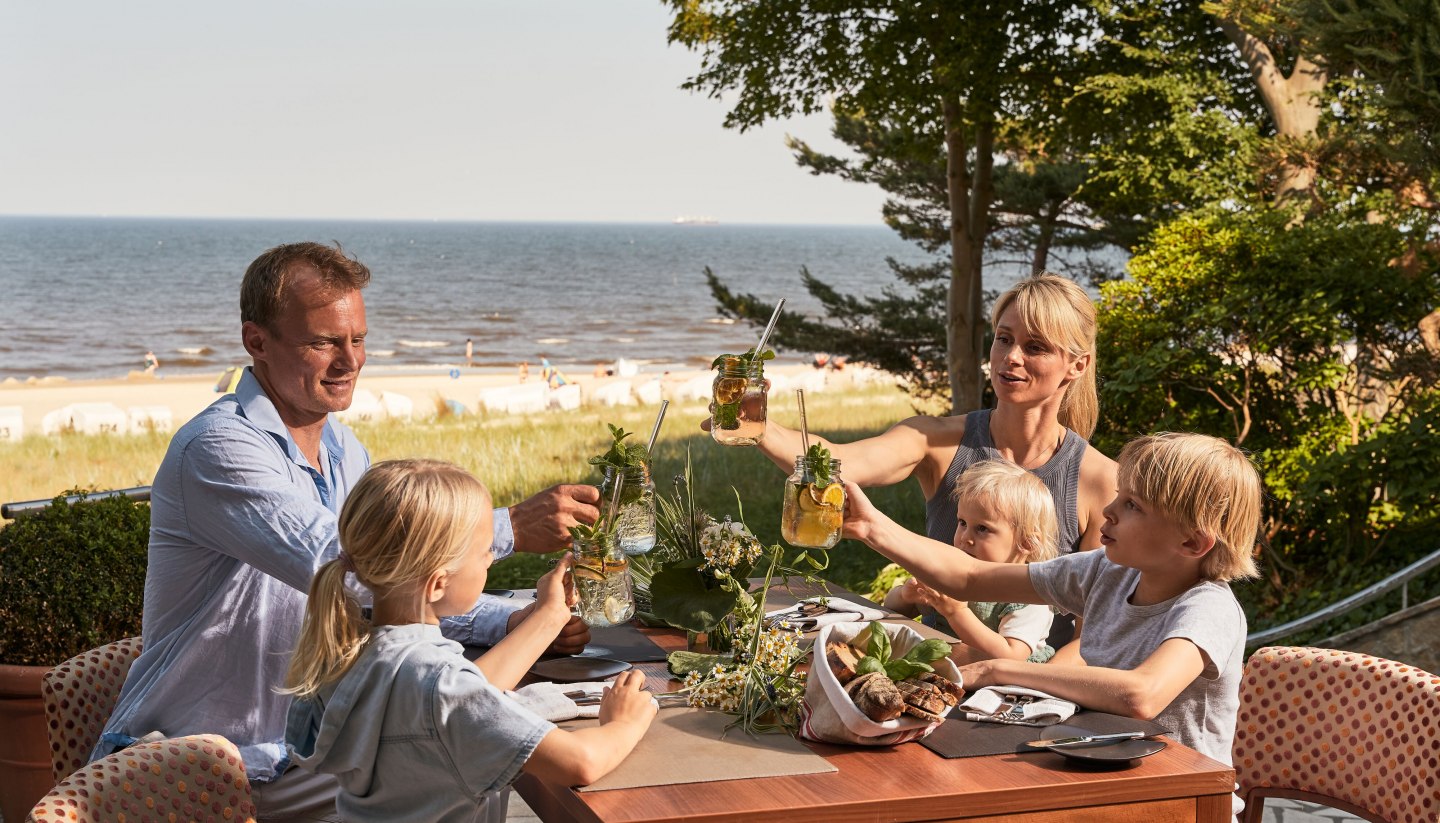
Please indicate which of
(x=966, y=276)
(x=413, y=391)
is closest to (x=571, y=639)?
(x=966, y=276)

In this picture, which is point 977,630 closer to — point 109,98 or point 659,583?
point 659,583

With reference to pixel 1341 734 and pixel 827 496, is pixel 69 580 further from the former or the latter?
pixel 1341 734

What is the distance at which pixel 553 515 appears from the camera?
100 inches

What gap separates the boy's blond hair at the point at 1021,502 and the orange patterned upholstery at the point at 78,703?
6.03 feet

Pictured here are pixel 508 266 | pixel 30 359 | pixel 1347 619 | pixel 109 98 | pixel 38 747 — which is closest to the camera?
pixel 38 747

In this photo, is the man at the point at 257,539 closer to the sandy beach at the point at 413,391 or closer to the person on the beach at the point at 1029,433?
the person on the beach at the point at 1029,433

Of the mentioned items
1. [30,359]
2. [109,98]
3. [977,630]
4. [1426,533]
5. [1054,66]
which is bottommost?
[30,359]

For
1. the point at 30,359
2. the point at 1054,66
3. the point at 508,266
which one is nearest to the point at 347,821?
the point at 1054,66

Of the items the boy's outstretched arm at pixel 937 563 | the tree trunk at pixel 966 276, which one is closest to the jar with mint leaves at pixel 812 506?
the boy's outstretched arm at pixel 937 563

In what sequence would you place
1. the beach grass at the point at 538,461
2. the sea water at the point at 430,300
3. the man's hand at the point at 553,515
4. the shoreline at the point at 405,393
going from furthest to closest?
the sea water at the point at 430,300, the shoreline at the point at 405,393, the beach grass at the point at 538,461, the man's hand at the point at 553,515

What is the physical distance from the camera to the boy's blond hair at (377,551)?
1.96 meters

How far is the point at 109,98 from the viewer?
76.6m

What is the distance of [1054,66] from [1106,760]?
7.12 meters

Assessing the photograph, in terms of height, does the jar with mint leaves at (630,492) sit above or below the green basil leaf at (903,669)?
above
